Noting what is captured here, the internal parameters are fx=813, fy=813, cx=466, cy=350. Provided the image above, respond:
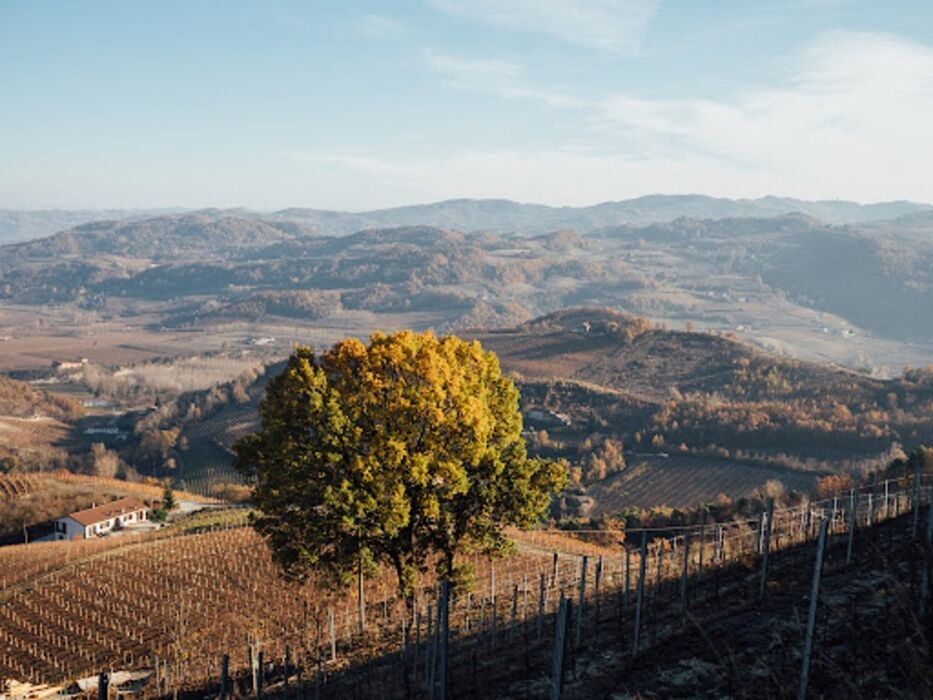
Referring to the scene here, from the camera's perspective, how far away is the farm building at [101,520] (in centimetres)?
6888

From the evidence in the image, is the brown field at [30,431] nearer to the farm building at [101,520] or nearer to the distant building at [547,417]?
the farm building at [101,520]

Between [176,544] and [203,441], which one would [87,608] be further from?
[203,441]

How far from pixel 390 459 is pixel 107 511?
60.1 m

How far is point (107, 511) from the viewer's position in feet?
236

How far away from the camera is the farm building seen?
6888cm

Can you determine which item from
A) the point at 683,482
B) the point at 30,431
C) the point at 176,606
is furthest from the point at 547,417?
the point at 176,606

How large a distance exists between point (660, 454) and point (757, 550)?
3942 inches

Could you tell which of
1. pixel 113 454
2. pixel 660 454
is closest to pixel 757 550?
pixel 660 454

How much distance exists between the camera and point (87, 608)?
116 feet

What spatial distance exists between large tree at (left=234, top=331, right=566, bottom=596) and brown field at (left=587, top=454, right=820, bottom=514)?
74798 millimetres

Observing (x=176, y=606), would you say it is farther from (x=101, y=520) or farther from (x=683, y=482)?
(x=683, y=482)

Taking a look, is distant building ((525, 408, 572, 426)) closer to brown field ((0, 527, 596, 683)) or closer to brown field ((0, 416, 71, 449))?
brown field ((0, 416, 71, 449))

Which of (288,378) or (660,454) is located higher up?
(288,378)

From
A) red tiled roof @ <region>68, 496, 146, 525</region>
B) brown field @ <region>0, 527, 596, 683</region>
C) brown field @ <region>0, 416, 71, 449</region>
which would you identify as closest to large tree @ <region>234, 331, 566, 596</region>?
brown field @ <region>0, 527, 596, 683</region>
